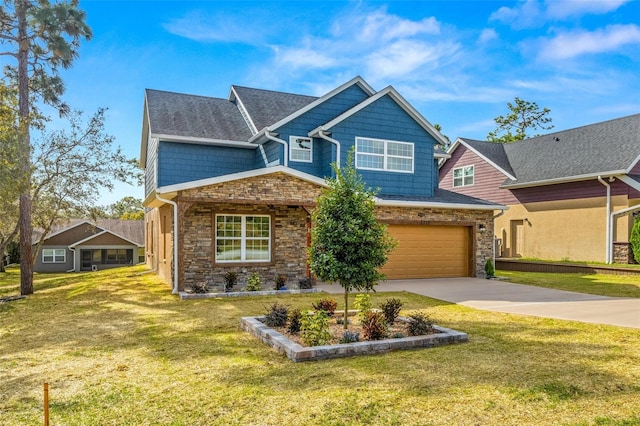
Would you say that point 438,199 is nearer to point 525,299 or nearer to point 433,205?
point 433,205

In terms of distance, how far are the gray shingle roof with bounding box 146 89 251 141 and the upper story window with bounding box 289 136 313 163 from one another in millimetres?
2132

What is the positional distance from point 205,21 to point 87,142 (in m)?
6.68

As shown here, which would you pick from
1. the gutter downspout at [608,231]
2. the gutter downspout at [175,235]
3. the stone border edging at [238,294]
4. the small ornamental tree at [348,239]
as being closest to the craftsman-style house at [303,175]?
the gutter downspout at [175,235]

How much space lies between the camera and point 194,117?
17594mm

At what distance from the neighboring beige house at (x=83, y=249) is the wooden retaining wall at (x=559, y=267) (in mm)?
33812

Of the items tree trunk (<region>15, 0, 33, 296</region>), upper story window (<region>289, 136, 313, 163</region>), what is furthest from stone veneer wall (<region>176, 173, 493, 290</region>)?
tree trunk (<region>15, 0, 33, 296</region>)

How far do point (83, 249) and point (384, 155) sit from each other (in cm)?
3447

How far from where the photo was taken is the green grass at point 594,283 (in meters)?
13.0

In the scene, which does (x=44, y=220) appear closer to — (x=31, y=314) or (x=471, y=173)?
(x=31, y=314)

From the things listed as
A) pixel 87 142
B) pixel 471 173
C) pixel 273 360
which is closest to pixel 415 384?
pixel 273 360

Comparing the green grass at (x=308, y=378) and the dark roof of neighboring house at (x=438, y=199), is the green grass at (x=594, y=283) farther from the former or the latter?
the green grass at (x=308, y=378)

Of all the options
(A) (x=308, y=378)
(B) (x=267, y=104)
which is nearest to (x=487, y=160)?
(B) (x=267, y=104)

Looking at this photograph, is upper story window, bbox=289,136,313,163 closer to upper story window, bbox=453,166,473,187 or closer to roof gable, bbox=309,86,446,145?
roof gable, bbox=309,86,446,145

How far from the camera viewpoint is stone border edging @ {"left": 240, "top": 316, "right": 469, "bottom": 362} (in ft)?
19.9
